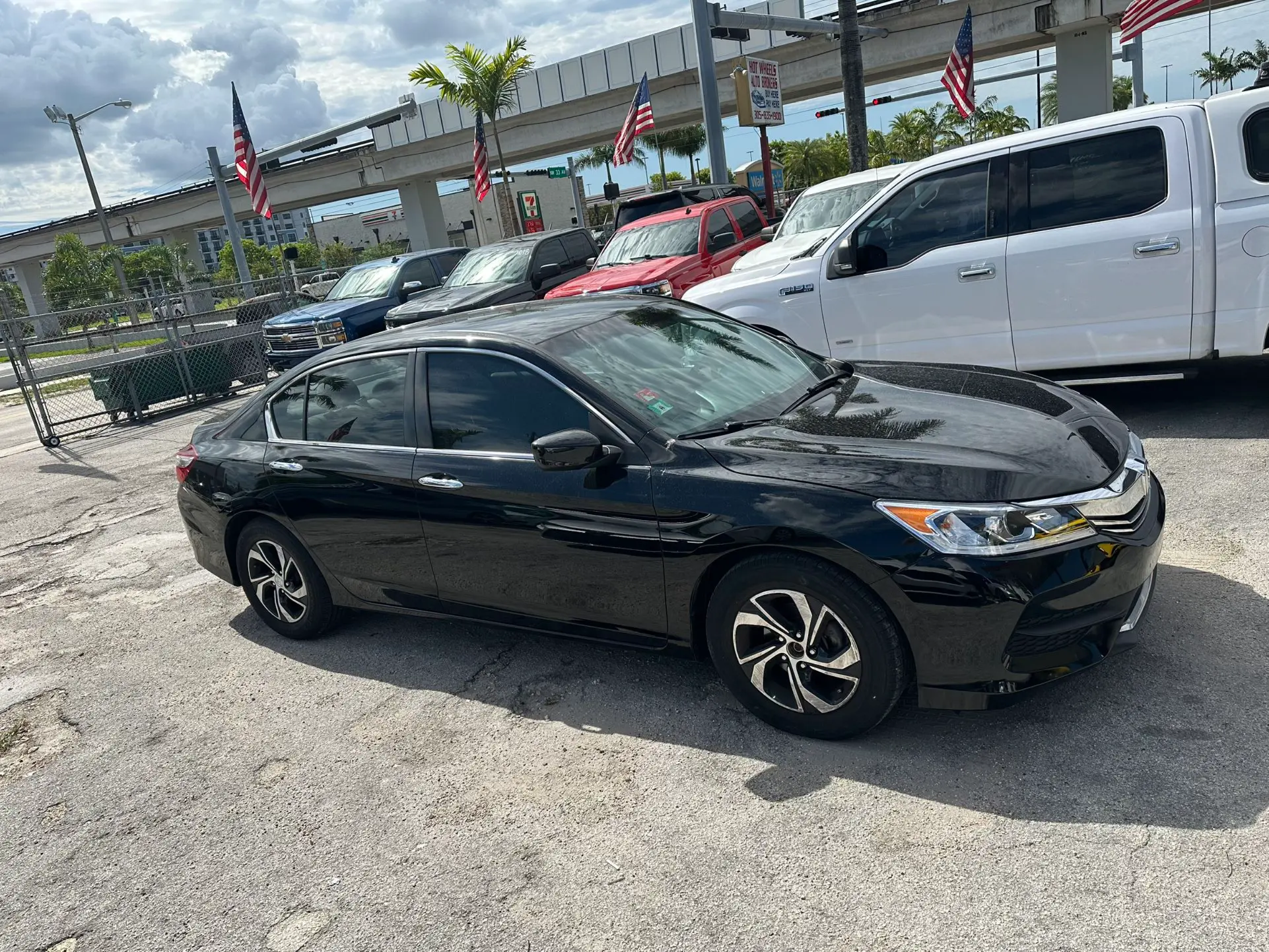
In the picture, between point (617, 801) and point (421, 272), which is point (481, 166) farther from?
point (617, 801)

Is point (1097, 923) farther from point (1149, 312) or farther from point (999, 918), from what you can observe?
point (1149, 312)

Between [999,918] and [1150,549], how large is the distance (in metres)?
1.41

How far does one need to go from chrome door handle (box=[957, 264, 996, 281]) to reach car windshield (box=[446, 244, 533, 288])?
312 inches

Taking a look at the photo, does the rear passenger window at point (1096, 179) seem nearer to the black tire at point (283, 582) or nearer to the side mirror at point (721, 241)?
the black tire at point (283, 582)

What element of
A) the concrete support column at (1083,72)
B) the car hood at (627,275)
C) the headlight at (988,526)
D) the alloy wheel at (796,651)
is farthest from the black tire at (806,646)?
the concrete support column at (1083,72)

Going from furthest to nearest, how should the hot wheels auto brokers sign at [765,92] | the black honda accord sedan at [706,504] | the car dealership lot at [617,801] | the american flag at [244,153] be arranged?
the american flag at [244,153]
the hot wheels auto brokers sign at [765,92]
the black honda accord sedan at [706,504]
the car dealership lot at [617,801]

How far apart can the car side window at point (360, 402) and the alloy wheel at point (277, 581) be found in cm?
68

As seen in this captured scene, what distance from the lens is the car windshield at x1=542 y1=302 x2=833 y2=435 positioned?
387 centimetres

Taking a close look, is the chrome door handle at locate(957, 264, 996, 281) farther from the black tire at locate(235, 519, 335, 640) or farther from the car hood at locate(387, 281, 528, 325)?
the car hood at locate(387, 281, 528, 325)

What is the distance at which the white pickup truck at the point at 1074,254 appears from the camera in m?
5.81

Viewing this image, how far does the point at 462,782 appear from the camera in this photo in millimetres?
3564

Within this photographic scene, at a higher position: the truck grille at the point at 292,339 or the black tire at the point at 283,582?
the truck grille at the point at 292,339

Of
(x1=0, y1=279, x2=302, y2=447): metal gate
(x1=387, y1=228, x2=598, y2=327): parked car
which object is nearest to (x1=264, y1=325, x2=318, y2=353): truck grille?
(x1=0, y1=279, x2=302, y2=447): metal gate

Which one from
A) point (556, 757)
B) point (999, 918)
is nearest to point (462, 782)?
point (556, 757)
